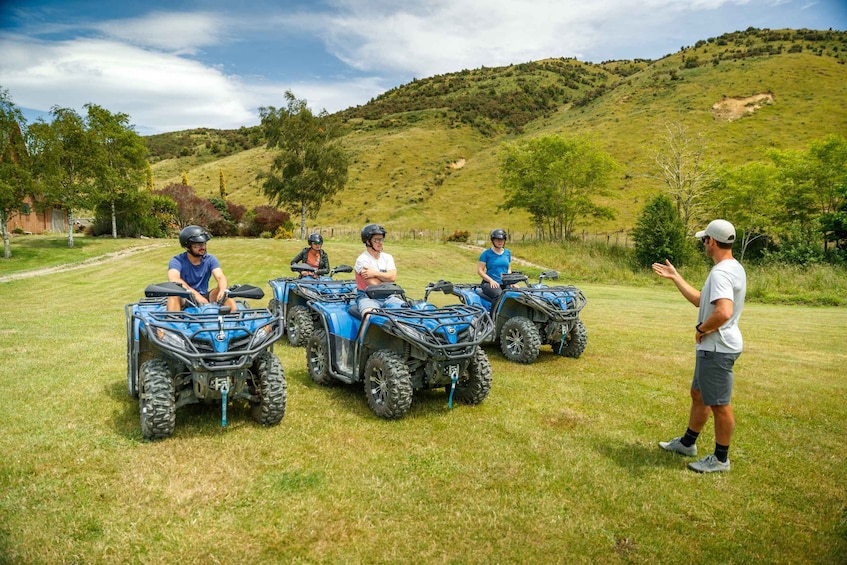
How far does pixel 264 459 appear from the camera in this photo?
4.80m

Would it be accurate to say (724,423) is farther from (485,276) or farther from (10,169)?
(10,169)

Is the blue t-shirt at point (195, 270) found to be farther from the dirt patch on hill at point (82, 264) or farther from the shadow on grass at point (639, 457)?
the dirt patch on hill at point (82, 264)

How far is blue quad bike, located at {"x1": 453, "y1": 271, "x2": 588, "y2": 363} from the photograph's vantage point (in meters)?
8.54

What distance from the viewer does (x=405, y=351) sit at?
6.05 metres

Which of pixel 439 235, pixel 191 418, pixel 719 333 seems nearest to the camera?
pixel 719 333

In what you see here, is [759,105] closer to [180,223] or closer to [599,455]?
[180,223]

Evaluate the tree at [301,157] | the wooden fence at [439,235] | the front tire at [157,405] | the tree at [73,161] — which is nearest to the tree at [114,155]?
the tree at [73,161]

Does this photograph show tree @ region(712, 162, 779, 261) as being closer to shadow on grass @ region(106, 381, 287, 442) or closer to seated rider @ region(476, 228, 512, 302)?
seated rider @ region(476, 228, 512, 302)

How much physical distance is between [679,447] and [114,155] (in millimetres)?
40494

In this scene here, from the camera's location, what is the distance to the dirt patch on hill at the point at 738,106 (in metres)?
67.1

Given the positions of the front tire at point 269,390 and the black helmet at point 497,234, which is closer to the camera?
the front tire at point 269,390

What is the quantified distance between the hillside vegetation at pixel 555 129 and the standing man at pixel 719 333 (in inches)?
1505

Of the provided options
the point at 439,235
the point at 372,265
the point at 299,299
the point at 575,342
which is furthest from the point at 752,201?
the point at 372,265

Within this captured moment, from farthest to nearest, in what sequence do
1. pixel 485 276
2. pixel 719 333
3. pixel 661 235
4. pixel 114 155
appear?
pixel 114 155
pixel 661 235
pixel 485 276
pixel 719 333
